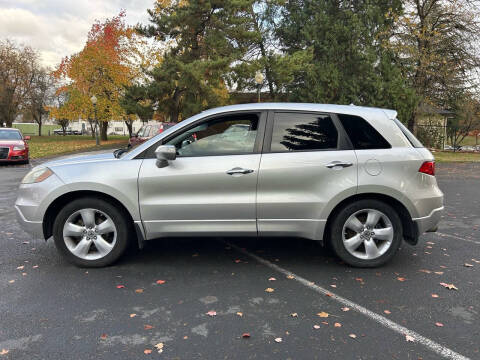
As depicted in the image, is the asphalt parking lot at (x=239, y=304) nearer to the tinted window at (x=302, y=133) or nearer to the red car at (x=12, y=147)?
the tinted window at (x=302, y=133)

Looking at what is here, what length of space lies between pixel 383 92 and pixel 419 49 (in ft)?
8.99

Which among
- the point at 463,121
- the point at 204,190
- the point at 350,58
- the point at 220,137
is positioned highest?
the point at 350,58

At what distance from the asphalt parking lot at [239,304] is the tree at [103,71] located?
98.4ft

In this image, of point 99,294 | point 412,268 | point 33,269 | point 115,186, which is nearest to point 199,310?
point 99,294

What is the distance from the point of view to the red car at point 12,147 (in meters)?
15.2

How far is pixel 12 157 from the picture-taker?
50.3 ft

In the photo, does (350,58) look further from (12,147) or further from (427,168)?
(427,168)

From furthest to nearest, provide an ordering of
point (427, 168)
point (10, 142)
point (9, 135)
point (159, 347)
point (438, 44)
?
1. point (438, 44)
2. point (9, 135)
3. point (10, 142)
4. point (427, 168)
5. point (159, 347)

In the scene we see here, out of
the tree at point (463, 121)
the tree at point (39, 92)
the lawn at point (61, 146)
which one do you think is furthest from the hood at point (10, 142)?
the tree at point (39, 92)

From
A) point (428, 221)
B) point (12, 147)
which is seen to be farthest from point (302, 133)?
point (12, 147)

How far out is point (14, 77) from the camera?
45.8 metres

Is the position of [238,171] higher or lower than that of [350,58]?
lower

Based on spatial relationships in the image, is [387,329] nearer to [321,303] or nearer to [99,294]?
[321,303]

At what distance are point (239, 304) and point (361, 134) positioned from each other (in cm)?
226
